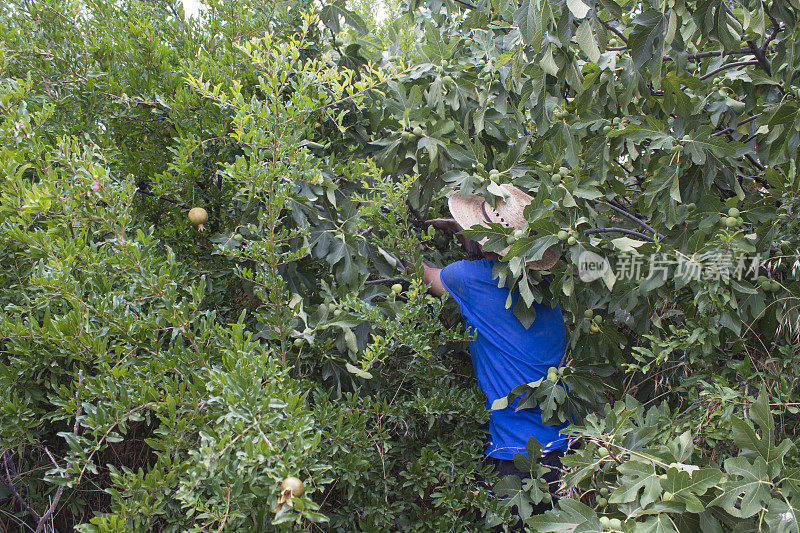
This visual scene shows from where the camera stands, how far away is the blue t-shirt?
7.84 ft

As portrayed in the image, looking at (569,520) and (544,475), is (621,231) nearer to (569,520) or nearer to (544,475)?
(544,475)

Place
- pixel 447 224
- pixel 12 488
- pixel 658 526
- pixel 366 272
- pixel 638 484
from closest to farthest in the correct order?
pixel 658 526 → pixel 638 484 → pixel 12 488 → pixel 366 272 → pixel 447 224

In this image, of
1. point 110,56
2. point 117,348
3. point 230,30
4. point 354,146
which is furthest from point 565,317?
point 110,56

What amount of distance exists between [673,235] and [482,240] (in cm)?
75

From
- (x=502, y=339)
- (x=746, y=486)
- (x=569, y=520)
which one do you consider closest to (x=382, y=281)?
(x=502, y=339)

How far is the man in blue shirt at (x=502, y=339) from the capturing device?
239 cm

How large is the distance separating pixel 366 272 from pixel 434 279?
0.32 m

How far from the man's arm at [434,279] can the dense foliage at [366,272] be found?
5.7 inches

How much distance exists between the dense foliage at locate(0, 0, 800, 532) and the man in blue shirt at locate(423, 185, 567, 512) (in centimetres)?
10

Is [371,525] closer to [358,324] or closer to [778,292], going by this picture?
[358,324]

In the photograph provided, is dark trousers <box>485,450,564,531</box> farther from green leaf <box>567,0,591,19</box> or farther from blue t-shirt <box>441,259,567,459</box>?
green leaf <box>567,0,591,19</box>

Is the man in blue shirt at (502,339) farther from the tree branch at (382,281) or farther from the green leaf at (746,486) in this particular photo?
the green leaf at (746,486)

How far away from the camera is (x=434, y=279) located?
2525 millimetres

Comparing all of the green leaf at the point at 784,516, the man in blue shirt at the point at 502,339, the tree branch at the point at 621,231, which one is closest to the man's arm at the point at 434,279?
the man in blue shirt at the point at 502,339
